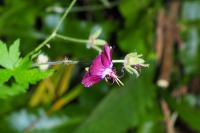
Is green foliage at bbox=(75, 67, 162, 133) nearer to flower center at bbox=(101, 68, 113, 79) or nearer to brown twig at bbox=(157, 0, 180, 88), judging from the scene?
brown twig at bbox=(157, 0, 180, 88)

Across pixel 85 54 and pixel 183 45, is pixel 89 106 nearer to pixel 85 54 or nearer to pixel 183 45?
pixel 85 54

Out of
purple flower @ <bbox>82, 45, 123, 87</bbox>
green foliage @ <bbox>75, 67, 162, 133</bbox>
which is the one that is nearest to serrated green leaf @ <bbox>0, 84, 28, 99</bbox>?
purple flower @ <bbox>82, 45, 123, 87</bbox>

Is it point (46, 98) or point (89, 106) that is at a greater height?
point (46, 98)

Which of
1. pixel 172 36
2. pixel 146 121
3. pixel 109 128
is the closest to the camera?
pixel 109 128

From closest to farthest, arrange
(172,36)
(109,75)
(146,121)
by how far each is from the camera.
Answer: (109,75) → (146,121) → (172,36)

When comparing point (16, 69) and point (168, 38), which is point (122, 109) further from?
point (16, 69)

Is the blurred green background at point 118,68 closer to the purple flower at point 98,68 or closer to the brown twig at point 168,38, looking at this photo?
the brown twig at point 168,38

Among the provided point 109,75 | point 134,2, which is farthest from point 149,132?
point 109,75

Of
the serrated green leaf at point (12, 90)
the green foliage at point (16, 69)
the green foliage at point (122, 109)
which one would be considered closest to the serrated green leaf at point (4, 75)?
the green foliage at point (16, 69)
